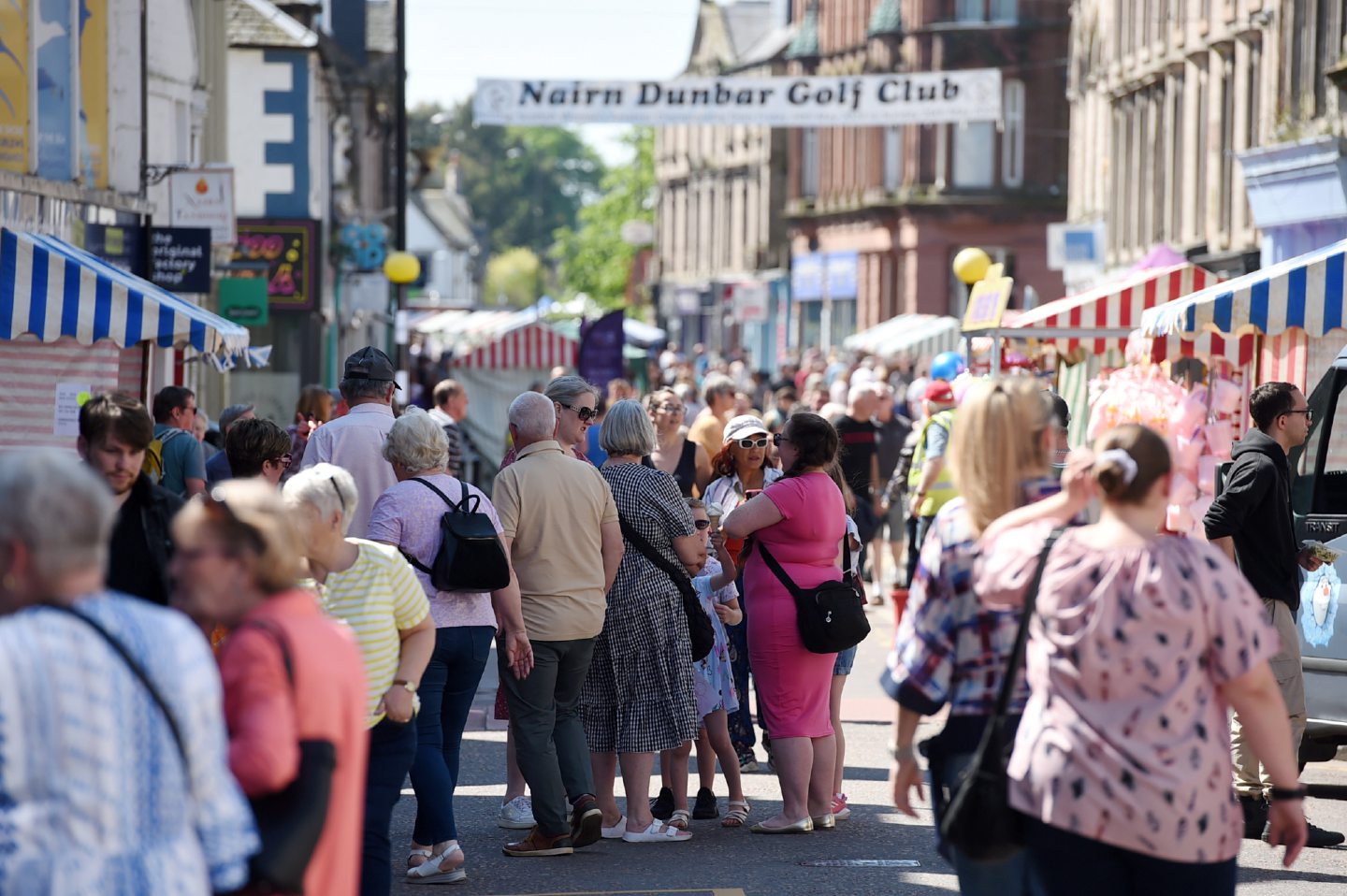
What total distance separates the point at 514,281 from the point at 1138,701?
13279 cm

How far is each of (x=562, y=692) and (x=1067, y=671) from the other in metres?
4.02

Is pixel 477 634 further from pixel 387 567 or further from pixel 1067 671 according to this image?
pixel 1067 671

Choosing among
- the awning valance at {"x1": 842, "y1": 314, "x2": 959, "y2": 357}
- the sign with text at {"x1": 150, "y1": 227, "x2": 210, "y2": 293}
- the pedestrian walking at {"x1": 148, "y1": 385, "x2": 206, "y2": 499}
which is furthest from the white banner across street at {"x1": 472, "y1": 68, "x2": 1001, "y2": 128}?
the pedestrian walking at {"x1": 148, "y1": 385, "x2": 206, "y2": 499}

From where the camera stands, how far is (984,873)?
5016 mm

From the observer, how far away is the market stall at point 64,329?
11156 mm

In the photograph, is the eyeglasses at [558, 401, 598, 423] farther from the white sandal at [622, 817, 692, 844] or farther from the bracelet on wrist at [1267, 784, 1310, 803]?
the bracelet on wrist at [1267, 784, 1310, 803]

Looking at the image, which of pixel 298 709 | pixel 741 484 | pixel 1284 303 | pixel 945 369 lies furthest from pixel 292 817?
pixel 945 369

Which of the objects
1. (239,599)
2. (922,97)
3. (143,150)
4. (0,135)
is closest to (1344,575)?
(239,599)

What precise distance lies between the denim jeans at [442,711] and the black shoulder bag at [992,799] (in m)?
3.13

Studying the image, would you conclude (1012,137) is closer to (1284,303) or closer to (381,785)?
Result: (1284,303)

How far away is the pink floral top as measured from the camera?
4445mm

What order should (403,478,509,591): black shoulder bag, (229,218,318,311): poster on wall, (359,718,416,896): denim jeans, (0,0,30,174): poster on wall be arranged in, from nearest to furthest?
(359,718,416,896): denim jeans, (403,478,509,591): black shoulder bag, (0,0,30,174): poster on wall, (229,218,318,311): poster on wall

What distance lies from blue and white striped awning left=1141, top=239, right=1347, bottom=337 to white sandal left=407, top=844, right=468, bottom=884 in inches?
220

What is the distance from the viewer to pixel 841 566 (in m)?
9.12
